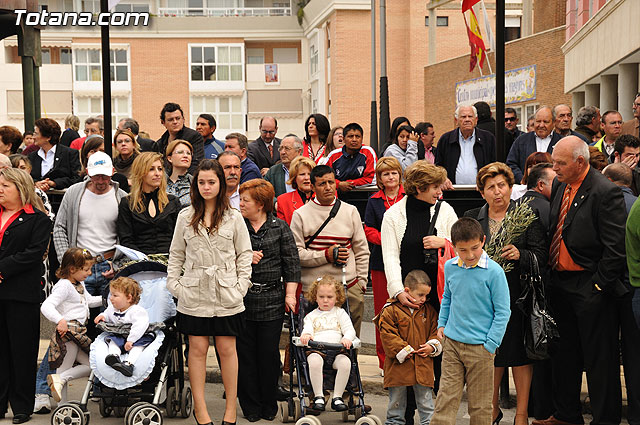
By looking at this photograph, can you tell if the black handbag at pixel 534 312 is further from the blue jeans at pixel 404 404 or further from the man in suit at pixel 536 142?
the man in suit at pixel 536 142

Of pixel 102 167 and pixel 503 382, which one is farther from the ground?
pixel 102 167

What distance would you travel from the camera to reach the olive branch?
23.6 ft

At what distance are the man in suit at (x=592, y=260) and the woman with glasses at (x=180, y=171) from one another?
12.4ft

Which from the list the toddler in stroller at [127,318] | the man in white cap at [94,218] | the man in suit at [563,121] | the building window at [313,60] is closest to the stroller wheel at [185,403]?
the toddler in stroller at [127,318]

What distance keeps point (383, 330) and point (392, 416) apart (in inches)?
29.7

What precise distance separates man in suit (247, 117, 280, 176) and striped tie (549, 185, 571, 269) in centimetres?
611

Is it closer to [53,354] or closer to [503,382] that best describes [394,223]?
[503,382]

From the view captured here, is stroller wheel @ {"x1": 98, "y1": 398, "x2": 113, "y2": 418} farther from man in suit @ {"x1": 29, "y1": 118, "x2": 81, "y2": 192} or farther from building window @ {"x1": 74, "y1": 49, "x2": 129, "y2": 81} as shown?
building window @ {"x1": 74, "y1": 49, "x2": 129, "y2": 81}

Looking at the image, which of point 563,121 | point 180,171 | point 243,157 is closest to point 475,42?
point 563,121

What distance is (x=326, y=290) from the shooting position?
784 centimetres

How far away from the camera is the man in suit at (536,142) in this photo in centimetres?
1094

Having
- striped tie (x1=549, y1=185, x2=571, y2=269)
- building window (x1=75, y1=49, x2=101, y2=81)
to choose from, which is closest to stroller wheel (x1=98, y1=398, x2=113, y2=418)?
striped tie (x1=549, y1=185, x2=571, y2=269)

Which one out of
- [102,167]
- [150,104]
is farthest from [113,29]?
[102,167]

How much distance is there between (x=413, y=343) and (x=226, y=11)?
60.3 m
